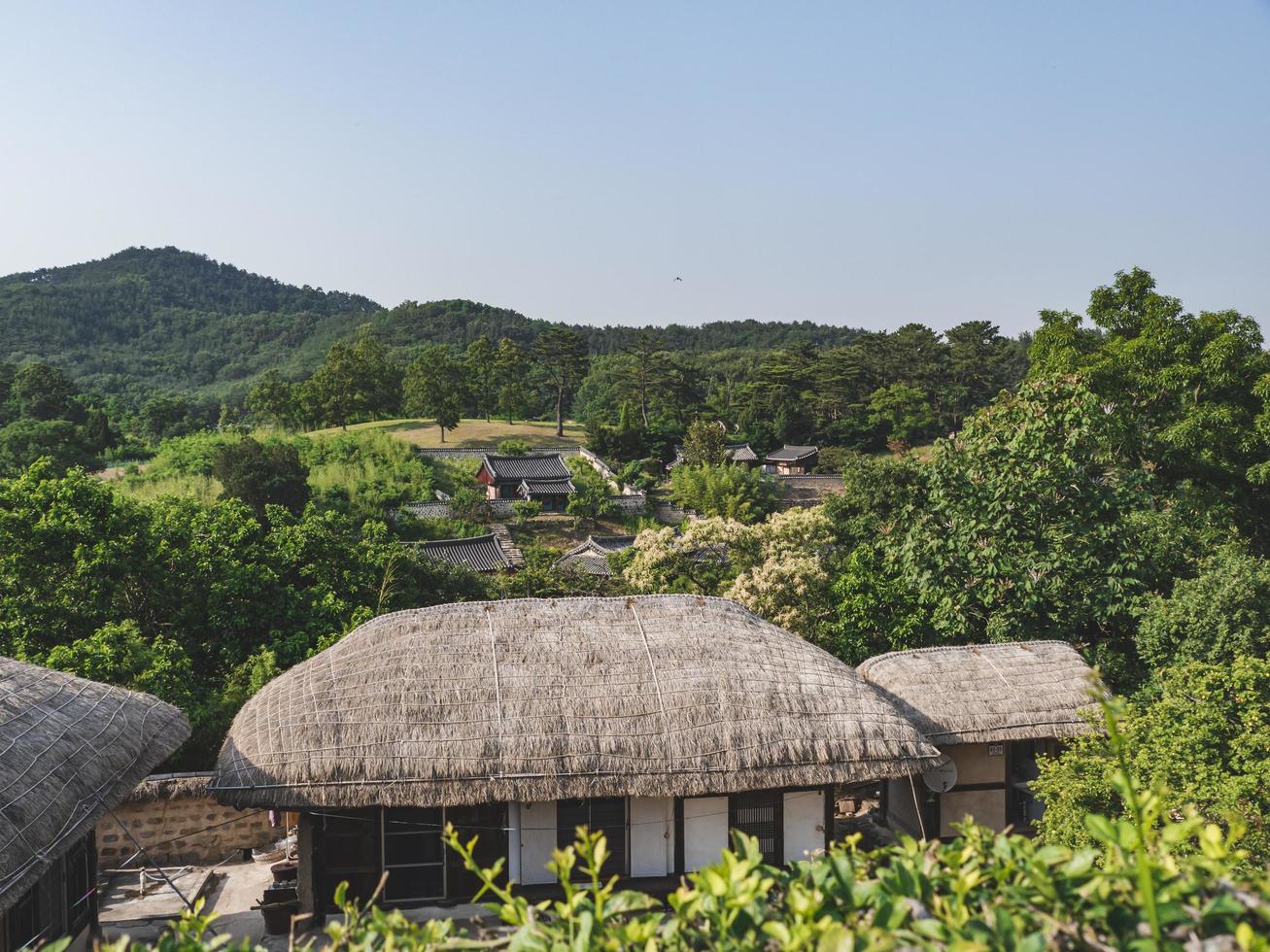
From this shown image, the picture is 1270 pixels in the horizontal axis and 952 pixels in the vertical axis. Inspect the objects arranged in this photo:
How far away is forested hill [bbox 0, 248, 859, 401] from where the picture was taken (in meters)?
105

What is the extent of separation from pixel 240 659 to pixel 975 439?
1172 cm

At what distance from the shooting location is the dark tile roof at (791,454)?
5400cm

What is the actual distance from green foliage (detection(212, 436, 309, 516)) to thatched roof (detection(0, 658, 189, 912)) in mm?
28160

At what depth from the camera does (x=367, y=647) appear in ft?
33.3

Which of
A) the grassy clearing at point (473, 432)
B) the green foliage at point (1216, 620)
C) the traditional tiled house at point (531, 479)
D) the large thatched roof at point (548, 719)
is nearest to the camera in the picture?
the large thatched roof at point (548, 719)

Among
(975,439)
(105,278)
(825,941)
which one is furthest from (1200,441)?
(105,278)

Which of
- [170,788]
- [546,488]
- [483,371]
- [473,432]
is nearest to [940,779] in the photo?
[170,788]

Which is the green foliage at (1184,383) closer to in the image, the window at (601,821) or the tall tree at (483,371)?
the window at (601,821)

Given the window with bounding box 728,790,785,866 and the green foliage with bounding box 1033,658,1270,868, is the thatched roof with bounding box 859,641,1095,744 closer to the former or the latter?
the green foliage with bounding box 1033,658,1270,868

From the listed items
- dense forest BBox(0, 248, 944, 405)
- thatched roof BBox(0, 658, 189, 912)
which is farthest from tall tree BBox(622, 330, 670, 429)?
thatched roof BBox(0, 658, 189, 912)

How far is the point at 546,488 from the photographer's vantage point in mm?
44781

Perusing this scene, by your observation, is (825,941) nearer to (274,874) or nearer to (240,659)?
(274,874)

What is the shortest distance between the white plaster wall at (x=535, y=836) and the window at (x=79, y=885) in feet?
12.7

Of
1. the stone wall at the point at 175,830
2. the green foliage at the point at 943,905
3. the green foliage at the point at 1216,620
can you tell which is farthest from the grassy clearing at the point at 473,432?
the green foliage at the point at 943,905
